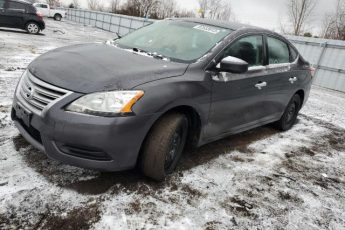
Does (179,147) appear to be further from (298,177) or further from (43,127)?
(298,177)

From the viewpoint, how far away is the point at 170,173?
3.26m

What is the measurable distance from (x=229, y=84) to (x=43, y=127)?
6.31 ft

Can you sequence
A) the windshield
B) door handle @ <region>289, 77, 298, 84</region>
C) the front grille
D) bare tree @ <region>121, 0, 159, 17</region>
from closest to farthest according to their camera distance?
1. the front grille
2. the windshield
3. door handle @ <region>289, 77, 298, 84</region>
4. bare tree @ <region>121, 0, 159, 17</region>

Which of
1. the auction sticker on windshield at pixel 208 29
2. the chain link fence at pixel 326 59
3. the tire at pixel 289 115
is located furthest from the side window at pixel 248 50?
the chain link fence at pixel 326 59

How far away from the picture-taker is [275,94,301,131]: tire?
17.3 feet

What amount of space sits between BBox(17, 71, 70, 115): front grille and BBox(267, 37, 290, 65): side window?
2.84m

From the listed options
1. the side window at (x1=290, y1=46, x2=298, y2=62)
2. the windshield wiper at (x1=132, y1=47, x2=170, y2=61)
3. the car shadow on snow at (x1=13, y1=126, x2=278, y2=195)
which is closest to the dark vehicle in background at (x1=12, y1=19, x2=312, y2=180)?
the windshield wiper at (x1=132, y1=47, x2=170, y2=61)

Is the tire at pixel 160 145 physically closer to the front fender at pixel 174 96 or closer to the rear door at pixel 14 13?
the front fender at pixel 174 96

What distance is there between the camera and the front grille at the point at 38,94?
257 cm

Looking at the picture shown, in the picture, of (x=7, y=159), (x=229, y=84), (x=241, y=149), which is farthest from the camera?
(x=241, y=149)

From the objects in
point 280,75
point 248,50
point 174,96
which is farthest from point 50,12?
point 174,96

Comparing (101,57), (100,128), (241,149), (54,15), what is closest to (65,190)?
(100,128)

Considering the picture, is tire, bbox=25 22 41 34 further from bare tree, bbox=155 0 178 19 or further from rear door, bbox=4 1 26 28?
bare tree, bbox=155 0 178 19

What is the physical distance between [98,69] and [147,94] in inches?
19.7
